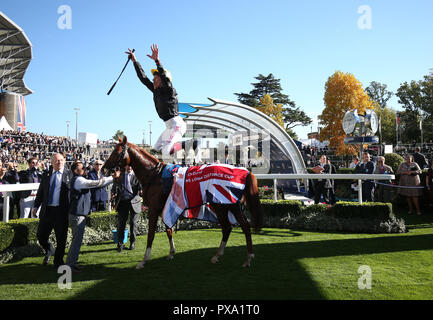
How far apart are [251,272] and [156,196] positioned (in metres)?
1.95

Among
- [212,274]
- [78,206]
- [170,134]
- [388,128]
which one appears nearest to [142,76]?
[170,134]

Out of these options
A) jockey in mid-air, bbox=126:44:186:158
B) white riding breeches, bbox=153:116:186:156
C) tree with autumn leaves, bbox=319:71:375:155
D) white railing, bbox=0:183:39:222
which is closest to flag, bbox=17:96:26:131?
tree with autumn leaves, bbox=319:71:375:155

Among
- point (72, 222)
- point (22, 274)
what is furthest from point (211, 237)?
point (22, 274)

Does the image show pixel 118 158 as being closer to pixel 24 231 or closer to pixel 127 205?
pixel 127 205

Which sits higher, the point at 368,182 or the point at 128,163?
the point at 128,163

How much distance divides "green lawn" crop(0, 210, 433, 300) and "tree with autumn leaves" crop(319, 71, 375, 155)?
82.5ft

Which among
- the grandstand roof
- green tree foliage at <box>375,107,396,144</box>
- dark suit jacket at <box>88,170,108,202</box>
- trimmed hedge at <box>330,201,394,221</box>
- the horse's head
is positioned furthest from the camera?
green tree foliage at <box>375,107,396,144</box>

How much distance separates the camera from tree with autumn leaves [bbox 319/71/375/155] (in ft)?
99.7

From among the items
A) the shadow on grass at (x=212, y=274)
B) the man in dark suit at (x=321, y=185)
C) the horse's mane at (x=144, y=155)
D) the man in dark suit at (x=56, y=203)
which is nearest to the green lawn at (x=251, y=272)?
the shadow on grass at (x=212, y=274)

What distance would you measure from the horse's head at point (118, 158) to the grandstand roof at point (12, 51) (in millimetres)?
44492

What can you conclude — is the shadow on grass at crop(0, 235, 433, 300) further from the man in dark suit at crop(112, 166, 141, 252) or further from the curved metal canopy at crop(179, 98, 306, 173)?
the curved metal canopy at crop(179, 98, 306, 173)

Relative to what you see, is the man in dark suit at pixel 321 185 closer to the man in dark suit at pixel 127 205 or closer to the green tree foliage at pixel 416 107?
the man in dark suit at pixel 127 205

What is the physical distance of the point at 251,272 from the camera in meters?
4.68

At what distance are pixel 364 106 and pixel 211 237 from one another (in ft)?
89.8
